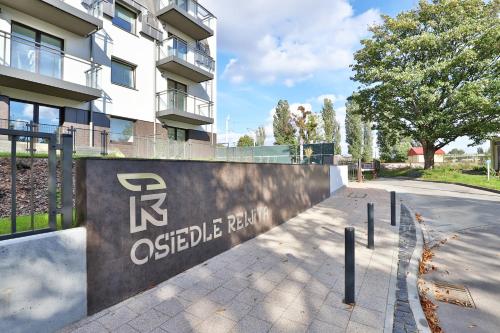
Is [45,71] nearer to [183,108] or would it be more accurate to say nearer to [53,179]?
[183,108]

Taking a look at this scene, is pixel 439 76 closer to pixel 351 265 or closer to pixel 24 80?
pixel 351 265

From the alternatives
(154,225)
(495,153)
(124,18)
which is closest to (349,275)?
(154,225)

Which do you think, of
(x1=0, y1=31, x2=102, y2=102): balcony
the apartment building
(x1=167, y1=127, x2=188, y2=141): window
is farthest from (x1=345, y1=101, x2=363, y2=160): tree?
(x1=0, y1=31, x2=102, y2=102): balcony

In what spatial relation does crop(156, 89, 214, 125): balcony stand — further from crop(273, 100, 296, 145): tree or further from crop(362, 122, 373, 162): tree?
crop(362, 122, 373, 162): tree

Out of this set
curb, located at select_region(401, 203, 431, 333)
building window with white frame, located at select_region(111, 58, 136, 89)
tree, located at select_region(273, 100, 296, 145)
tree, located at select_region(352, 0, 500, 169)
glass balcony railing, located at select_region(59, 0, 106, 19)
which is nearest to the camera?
curb, located at select_region(401, 203, 431, 333)

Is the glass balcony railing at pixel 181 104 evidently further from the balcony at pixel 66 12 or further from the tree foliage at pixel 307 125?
the tree foliage at pixel 307 125

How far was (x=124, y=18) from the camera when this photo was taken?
14.2 meters

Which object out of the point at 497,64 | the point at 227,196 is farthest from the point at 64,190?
the point at 497,64

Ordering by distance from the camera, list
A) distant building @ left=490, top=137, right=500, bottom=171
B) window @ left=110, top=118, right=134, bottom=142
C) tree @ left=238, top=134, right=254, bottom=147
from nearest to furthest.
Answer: window @ left=110, top=118, right=134, bottom=142 < distant building @ left=490, top=137, right=500, bottom=171 < tree @ left=238, top=134, right=254, bottom=147

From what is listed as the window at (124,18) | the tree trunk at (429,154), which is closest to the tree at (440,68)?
the tree trunk at (429,154)

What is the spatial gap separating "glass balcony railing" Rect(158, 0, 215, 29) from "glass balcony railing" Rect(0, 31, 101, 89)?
6.73 metres

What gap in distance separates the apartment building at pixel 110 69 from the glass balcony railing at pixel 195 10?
7cm

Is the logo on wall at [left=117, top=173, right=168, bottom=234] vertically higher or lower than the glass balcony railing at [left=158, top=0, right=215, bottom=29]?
lower

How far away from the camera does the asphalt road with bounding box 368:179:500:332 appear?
3.15m
